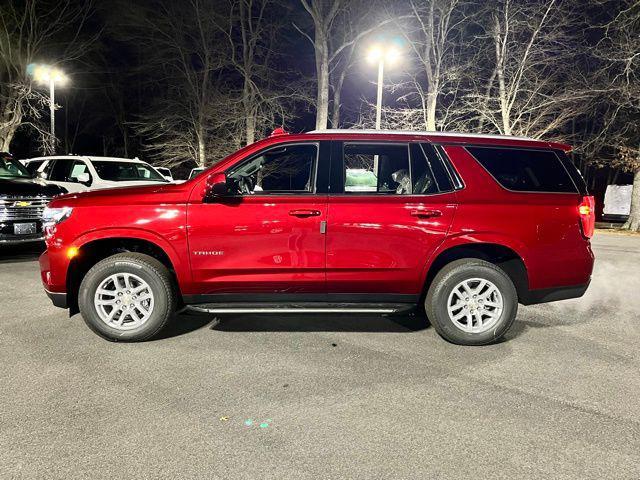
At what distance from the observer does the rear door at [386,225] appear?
14.5 ft

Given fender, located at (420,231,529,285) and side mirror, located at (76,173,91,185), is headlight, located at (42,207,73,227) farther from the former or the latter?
side mirror, located at (76,173,91,185)

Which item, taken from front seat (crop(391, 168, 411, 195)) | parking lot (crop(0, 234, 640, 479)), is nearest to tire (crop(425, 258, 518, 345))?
parking lot (crop(0, 234, 640, 479))

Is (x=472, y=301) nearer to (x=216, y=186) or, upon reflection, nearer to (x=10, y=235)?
(x=216, y=186)

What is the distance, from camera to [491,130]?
897 inches

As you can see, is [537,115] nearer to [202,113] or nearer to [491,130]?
[491,130]

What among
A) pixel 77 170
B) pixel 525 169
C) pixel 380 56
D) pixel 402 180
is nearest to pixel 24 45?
pixel 77 170

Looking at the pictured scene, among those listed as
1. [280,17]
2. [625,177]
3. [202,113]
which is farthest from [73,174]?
[625,177]

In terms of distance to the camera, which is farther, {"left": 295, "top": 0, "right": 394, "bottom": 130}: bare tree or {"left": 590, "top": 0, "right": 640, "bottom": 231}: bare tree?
{"left": 295, "top": 0, "right": 394, "bottom": 130}: bare tree

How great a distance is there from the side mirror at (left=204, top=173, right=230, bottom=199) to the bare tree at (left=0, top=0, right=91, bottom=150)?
67.1 feet

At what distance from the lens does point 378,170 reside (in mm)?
4879

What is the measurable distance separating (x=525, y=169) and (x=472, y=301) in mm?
1325

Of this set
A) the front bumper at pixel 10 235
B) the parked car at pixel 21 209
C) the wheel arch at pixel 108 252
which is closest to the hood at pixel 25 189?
the parked car at pixel 21 209

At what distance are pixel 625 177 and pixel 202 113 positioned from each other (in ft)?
79.7

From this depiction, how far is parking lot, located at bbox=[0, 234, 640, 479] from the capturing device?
8.82 ft
